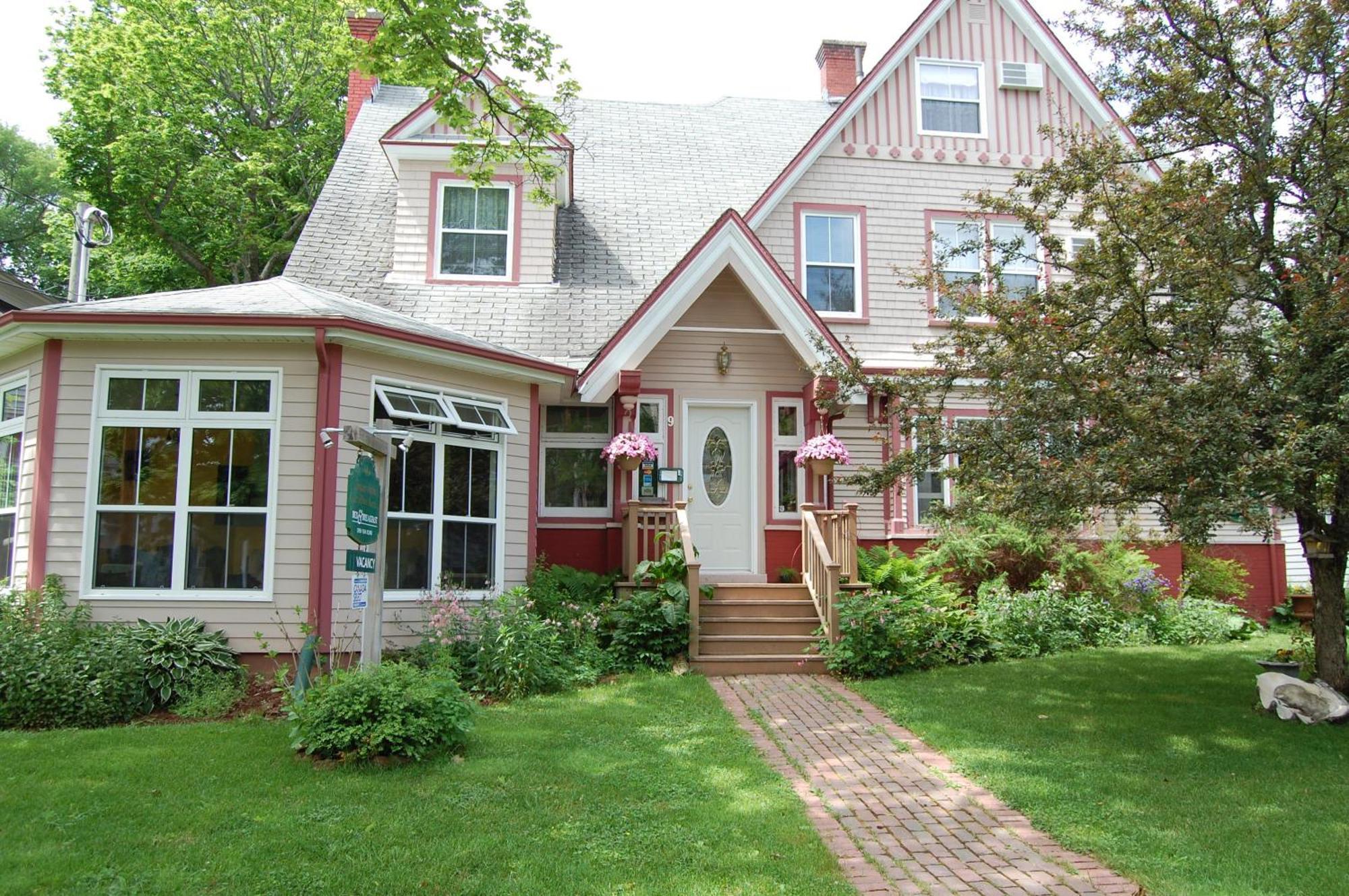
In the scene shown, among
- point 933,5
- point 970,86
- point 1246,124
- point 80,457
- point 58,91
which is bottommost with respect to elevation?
point 80,457

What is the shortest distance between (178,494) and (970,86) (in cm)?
1225

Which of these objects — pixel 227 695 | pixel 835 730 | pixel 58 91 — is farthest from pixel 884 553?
pixel 58 91

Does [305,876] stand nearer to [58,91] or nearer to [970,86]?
[970,86]

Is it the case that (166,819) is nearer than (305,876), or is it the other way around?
(305,876)

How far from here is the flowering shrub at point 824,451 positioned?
37.5 ft

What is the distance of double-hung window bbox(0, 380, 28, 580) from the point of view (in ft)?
29.4

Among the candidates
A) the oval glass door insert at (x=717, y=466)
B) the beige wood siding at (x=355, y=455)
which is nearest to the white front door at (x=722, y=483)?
the oval glass door insert at (x=717, y=466)

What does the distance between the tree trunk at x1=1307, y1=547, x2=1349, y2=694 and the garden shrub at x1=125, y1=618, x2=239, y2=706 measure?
9.45 metres

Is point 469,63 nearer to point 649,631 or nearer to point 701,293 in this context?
point 701,293

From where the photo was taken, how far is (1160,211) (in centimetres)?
751

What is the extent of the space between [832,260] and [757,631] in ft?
19.7

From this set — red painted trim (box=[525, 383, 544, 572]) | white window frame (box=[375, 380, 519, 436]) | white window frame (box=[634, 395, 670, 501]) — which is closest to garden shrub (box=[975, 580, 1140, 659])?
white window frame (box=[634, 395, 670, 501])

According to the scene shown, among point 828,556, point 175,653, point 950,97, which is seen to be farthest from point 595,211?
point 175,653

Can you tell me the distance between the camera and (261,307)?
8.66m
